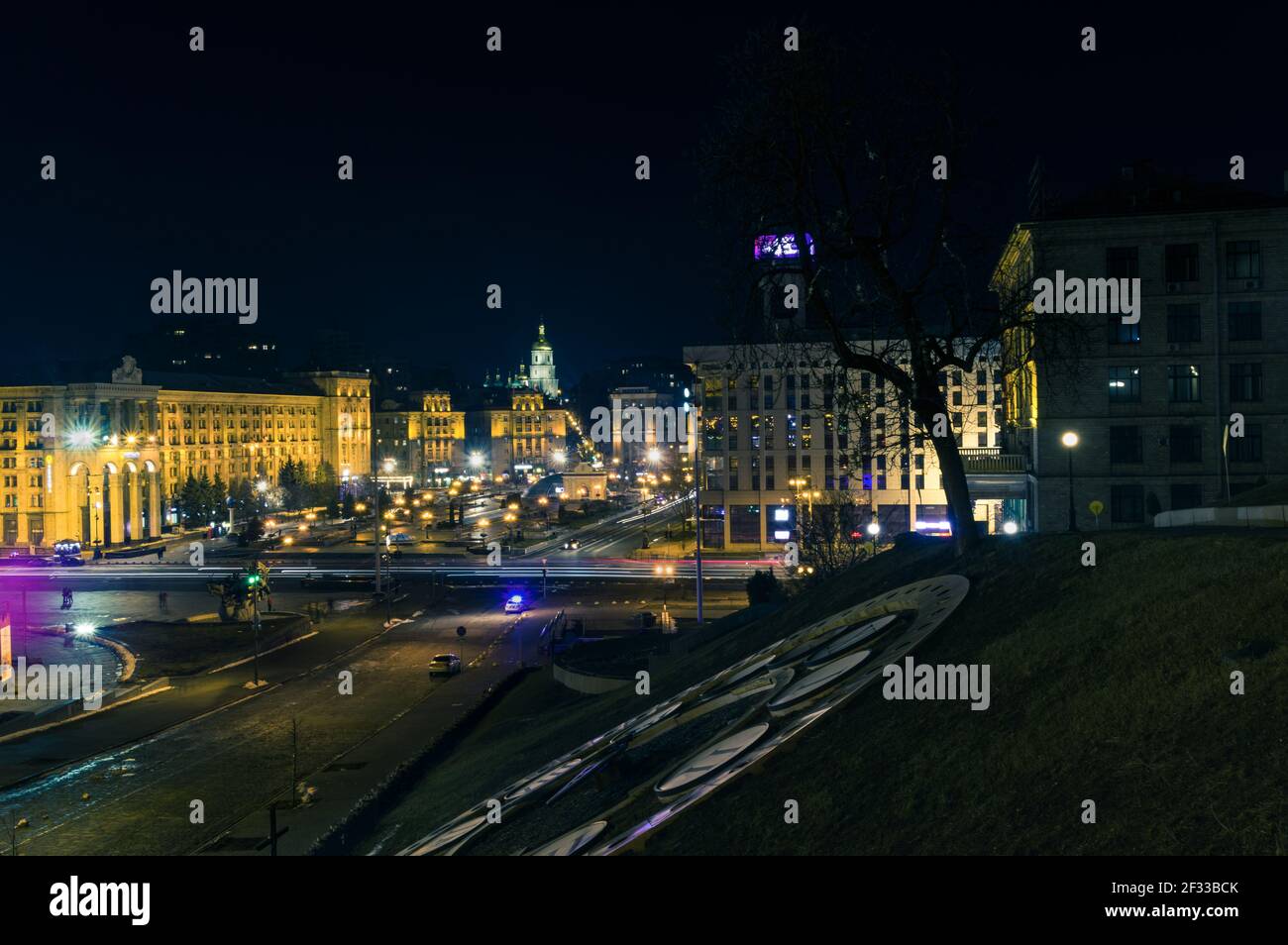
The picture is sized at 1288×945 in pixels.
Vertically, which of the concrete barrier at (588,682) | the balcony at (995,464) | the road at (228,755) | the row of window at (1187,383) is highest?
the row of window at (1187,383)

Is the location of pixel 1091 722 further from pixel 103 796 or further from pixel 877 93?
pixel 103 796

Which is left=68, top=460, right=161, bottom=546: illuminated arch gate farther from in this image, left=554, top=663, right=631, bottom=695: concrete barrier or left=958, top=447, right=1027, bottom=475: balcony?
left=958, top=447, right=1027, bottom=475: balcony

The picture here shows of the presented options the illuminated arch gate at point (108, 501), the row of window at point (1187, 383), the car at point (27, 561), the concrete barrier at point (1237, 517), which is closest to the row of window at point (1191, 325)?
the row of window at point (1187, 383)

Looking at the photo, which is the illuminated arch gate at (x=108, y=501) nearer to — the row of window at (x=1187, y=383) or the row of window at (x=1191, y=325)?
the row of window at (x=1187, y=383)

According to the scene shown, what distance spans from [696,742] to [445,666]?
2998 cm

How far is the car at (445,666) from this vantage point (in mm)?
43406

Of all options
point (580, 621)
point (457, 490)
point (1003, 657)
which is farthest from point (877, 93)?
point (457, 490)

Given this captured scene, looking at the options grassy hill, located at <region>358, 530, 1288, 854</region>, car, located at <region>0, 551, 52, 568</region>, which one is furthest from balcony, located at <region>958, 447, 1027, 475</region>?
car, located at <region>0, 551, 52, 568</region>

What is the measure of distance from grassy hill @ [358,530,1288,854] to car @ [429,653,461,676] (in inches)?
1250

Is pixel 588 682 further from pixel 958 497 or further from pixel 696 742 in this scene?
pixel 696 742

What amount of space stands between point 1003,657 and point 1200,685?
2.69 m

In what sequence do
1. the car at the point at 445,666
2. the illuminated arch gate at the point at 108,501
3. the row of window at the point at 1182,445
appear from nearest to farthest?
the row of window at the point at 1182,445
the car at the point at 445,666
the illuminated arch gate at the point at 108,501

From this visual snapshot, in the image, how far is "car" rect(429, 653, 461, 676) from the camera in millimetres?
43406

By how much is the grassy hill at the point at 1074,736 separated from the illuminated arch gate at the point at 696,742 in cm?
59
